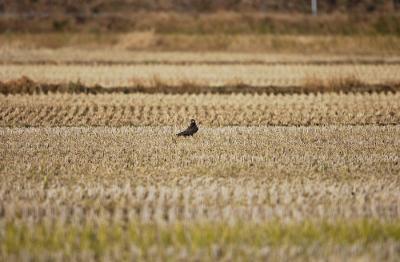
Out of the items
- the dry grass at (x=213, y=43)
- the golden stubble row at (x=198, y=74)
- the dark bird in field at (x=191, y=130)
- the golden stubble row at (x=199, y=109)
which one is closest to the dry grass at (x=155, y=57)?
the dry grass at (x=213, y=43)

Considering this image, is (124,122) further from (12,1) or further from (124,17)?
(12,1)

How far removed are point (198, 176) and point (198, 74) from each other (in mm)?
21250

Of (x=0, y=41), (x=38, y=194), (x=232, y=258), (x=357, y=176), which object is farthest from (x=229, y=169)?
(x=0, y=41)

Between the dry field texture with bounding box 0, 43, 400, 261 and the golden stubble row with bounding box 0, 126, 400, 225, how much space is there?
32 mm

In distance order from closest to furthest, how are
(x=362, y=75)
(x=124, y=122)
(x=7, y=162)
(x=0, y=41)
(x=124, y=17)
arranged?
1. (x=7, y=162)
2. (x=124, y=122)
3. (x=362, y=75)
4. (x=0, y=41)
5. (x=124, y=17)

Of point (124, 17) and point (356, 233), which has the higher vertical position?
point (356, 233)

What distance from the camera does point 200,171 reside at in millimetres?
13594

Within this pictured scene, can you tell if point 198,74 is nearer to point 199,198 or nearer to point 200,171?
point 200,171

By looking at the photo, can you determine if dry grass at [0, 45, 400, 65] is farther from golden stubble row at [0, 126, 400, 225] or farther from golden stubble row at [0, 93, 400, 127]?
golden stubble row at [0, 126, 400, 225]

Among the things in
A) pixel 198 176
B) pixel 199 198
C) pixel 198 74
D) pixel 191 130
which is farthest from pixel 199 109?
pixel 199 198

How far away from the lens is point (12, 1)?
71.2 metres

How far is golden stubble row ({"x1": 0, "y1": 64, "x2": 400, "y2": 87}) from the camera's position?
3081 centimetres

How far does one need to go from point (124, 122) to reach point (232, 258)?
12.8 meters

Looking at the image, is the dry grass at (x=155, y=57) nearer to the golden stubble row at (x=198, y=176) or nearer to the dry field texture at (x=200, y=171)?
the dry field texture at (x=200, y=171)
